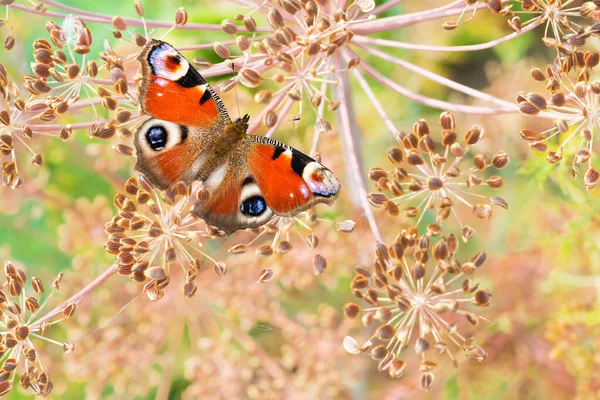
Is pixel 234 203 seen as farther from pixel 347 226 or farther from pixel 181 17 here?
pixel 181 17

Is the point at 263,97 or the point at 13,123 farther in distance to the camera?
the point at 13,123

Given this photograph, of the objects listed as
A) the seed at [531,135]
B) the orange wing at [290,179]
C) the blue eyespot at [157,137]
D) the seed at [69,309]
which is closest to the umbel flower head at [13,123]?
the blue eyespot at [157,137]

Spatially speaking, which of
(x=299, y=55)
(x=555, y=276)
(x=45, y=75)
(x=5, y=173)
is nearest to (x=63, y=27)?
(x=45, y=75)

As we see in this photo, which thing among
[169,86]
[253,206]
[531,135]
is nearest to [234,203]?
[253,206]

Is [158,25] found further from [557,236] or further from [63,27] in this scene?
[557,236]

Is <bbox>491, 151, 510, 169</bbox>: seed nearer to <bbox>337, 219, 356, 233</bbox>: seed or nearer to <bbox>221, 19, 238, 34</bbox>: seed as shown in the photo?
<bbox>337, 219, 356, 233</bbox>: seed

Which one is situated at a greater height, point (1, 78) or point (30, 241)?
point (1, 78)

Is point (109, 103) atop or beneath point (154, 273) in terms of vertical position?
atop
